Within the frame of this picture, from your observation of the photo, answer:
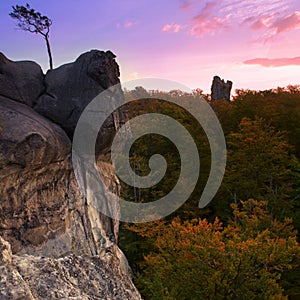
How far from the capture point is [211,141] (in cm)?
2466

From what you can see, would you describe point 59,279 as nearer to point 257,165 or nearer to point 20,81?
point 20,81

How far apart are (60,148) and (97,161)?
2.36 m

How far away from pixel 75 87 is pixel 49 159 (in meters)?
2.70

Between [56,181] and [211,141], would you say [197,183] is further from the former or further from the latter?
[56,181]

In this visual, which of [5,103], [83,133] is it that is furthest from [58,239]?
[5,103]

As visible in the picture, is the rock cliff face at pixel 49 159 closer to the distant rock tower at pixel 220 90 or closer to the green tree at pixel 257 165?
the green tree at pixel 257 165

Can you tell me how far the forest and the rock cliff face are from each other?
9.11 feet

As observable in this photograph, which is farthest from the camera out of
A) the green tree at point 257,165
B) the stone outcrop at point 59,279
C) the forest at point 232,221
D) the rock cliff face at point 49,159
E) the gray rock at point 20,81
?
the green tree at point 257,165

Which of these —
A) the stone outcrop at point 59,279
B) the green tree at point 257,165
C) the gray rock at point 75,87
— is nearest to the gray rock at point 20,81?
the gray rock at point 75,87

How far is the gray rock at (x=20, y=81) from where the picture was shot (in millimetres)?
10898

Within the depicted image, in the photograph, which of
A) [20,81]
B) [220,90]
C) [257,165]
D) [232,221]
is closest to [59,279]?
[20,81]

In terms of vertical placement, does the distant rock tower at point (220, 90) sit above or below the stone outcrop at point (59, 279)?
above

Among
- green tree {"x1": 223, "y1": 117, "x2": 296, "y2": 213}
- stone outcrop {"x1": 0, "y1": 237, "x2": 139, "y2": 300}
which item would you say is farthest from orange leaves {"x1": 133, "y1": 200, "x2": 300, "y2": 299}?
green tree {"x1": 223, "y1": 117, "x2": 296, "y2": 213}

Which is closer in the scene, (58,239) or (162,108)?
(58,239)
